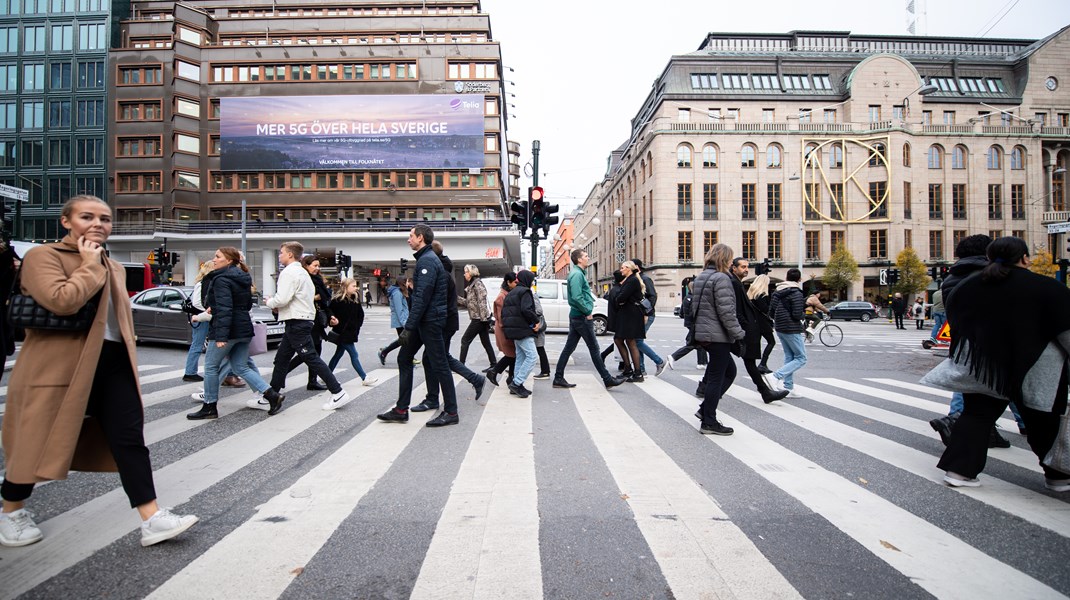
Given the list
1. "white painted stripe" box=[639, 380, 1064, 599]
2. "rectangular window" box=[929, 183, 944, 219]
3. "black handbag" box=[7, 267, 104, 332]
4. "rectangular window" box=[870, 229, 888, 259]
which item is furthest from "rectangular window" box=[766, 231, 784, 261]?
"black handbag" box=[7, 267, 104, 332]

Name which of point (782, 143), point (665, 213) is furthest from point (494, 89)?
point (782, 143)

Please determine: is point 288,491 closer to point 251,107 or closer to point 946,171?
point 251,107

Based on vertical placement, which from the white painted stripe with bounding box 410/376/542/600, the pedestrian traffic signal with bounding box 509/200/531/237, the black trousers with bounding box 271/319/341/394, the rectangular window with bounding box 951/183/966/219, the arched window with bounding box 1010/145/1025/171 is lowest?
the white painted stripe with bounding box 410/376/542/600

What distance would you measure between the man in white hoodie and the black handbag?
3422mm

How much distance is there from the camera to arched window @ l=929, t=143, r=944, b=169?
48156 mm

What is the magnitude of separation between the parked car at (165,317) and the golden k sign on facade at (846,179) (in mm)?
46642

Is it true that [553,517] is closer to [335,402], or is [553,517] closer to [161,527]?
[161,527]

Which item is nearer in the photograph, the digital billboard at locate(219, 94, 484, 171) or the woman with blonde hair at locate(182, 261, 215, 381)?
the woman with blonde hair at locate(182, 261, 215, 381)

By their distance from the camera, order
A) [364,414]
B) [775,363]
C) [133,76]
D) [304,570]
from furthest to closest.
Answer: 1. [133,76]
2. [775,363]
3. [364,414]
4. [304,570]

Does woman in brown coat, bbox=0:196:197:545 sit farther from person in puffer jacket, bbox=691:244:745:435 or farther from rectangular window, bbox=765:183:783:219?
rectangular window, bbox=765:183:783:219

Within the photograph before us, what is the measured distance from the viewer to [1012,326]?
354cm

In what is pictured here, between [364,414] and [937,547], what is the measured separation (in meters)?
5.09

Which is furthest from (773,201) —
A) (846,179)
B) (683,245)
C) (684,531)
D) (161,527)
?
(161,527)

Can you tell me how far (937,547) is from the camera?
2832 mm
